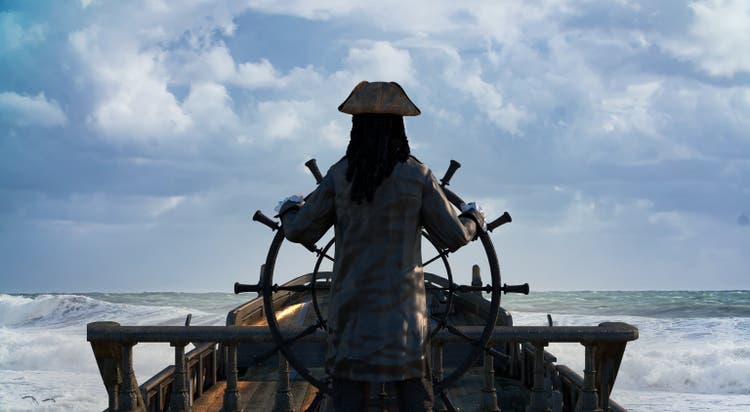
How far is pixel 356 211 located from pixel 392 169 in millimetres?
205

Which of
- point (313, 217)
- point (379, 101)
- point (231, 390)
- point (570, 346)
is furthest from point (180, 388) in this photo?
point (570, 346)

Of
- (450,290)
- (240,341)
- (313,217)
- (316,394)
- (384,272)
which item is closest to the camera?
(384,272)

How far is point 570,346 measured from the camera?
23.3 meters

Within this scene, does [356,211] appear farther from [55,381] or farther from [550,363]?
[55,381]

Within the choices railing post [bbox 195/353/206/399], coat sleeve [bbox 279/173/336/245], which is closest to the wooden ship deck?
railing post [bbox 195/353/206/399]

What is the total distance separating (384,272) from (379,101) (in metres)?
0.63

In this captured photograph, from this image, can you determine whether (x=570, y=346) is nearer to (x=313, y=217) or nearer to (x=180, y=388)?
(x=180, y=388)

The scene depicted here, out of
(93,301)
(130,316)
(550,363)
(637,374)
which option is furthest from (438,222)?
(93,301)

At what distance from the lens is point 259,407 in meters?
6.30

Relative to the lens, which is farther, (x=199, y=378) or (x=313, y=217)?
(x=199, y=378)

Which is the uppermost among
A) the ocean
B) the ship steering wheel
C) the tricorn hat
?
the tricorn hat

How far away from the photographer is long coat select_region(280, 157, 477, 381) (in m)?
2.90

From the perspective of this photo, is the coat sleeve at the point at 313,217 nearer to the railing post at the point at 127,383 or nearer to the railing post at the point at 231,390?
the railing post at the point at 231,390

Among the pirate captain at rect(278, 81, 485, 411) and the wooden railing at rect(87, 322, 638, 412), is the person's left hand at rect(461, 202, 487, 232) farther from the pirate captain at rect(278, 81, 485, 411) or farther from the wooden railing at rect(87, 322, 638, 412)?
the wooden railing at rect(87, 322, 638, 412)
